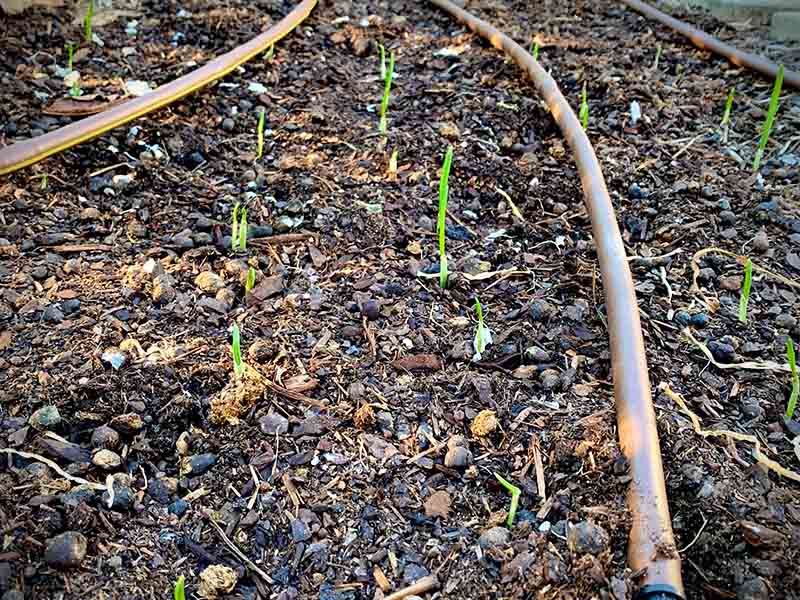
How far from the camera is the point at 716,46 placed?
353 cm

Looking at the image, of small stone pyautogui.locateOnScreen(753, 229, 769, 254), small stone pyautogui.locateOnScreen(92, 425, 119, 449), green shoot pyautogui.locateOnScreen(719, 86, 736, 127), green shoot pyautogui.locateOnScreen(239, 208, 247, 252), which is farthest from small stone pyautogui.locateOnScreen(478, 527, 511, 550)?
green shoot pyautogui.locateOnScreen(719, 86, 736, 127)

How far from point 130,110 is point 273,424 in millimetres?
1519

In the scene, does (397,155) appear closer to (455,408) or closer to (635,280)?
(635,280)

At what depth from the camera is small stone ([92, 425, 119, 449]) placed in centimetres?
171

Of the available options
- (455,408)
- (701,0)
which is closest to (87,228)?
(455,408)

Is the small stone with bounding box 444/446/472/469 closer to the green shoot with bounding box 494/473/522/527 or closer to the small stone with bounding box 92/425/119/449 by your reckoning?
the green shoot with bounding box 494/473/522/527

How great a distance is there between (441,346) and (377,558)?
25.7 inches

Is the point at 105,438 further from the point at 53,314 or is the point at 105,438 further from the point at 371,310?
the point at 371,310

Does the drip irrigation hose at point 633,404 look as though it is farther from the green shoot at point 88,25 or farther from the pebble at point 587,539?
the green shoot at point 88,25

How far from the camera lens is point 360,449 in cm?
176

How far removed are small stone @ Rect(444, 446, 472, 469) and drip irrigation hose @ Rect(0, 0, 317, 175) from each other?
5.67ft

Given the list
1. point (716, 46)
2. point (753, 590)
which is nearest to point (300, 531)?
point (753, 590)

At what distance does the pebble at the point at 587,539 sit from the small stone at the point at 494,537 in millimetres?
127

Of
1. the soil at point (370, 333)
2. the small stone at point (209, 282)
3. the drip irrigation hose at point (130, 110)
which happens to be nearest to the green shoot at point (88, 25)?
the soil at point (370, 333)
